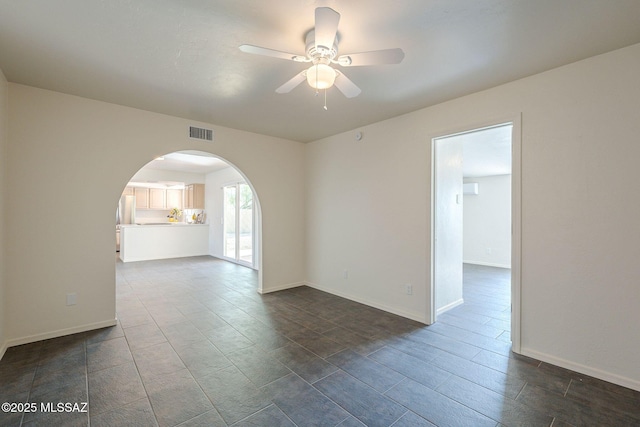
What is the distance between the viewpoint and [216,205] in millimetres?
8617

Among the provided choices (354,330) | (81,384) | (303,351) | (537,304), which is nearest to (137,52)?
(81,384)

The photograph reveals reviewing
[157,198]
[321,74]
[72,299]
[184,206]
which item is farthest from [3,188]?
[157,198]

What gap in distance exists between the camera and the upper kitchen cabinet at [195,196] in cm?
923

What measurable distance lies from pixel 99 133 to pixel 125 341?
7.77ft

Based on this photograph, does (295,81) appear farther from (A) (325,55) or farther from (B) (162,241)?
(B) (162,241)

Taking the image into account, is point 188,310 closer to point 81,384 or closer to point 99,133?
point 81,384

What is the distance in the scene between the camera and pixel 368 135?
13.7 feet

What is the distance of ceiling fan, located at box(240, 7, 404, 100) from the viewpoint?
1.61 meters

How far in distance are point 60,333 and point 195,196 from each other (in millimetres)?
6535

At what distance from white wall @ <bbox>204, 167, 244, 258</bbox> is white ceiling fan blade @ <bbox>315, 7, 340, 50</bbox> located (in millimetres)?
6401

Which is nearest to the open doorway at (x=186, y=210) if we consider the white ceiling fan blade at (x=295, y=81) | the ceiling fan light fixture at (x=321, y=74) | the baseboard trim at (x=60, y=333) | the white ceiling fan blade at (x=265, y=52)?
the baseboard trim at (x=60, y=333)

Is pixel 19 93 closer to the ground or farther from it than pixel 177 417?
farther from it

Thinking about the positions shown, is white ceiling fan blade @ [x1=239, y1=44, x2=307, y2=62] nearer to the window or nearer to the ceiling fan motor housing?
the ceiling fan motor housing

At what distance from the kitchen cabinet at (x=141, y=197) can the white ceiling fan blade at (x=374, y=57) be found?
10.1 metres
